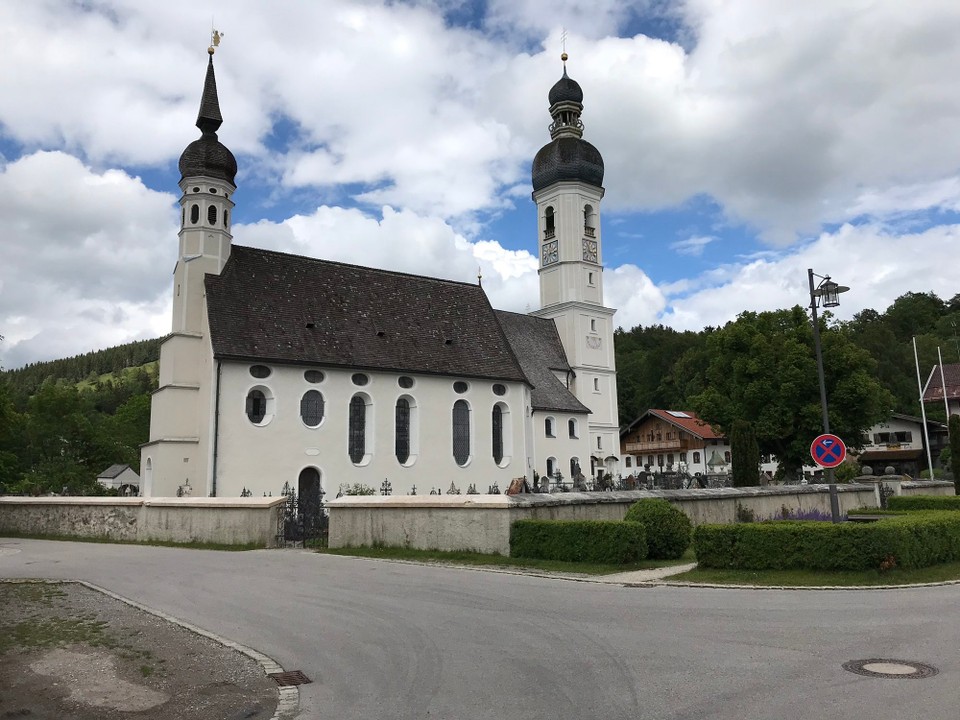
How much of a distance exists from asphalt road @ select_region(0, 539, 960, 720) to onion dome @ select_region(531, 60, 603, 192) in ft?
136

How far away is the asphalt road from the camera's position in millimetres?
6984

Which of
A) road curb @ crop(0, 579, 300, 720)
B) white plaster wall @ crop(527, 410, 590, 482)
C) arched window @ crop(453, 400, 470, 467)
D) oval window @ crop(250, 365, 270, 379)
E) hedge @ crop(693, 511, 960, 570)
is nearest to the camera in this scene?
road curb @ crop(0, 579, 300, 720)

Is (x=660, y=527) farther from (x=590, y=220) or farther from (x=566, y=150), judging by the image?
(x=566, y=150)

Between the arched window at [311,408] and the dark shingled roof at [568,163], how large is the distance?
2546 cm

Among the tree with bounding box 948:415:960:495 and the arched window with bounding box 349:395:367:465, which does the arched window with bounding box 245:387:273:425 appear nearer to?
the arched window with bounding box 349:395:367:465

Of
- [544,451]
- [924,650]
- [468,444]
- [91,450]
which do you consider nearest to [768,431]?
[544,451]

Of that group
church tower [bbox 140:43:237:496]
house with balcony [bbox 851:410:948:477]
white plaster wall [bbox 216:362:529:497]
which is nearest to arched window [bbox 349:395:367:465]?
white plaster wall [bbox 216:362:529:497]

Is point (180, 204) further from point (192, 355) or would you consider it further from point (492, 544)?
point (492, 544)

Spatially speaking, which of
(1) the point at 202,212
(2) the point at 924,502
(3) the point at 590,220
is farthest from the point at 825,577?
(3) the point at 590,220

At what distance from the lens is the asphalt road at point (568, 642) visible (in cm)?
698

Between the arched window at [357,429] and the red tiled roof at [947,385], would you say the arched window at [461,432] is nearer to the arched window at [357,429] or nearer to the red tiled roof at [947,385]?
the arched window at [357,429]

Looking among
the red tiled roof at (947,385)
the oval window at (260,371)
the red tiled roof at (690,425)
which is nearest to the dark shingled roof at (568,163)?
the oval window at (260,371)

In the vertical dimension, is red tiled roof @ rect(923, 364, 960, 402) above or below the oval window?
above

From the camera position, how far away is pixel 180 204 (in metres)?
39.7
